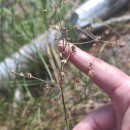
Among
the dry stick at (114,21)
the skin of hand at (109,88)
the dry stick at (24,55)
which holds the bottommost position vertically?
the skin of hand at (109,88)

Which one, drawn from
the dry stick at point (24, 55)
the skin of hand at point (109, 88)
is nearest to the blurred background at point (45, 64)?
the dry stick at point (24, 55)

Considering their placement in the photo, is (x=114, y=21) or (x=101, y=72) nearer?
(x=101, y=72)

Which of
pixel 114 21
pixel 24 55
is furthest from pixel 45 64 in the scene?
pixel 114 21

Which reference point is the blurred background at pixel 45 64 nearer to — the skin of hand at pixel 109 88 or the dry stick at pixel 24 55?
the dry stick at pixel 24 55

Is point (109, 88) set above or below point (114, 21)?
below

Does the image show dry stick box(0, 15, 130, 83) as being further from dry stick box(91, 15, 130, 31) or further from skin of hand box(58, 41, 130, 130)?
skin of hand box(58, 41, 130, 130)

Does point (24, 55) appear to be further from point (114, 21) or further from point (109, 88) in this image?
point (109, 88)

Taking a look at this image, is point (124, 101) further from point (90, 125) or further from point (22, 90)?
point (22, 90)
